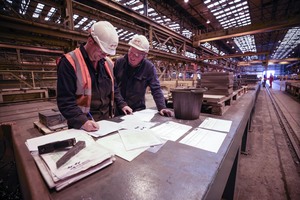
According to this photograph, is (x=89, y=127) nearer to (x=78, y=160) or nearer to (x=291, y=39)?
(x=78, y=160)

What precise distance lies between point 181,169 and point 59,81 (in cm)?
129

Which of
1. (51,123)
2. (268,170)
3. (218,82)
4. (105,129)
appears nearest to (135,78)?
(105,129)

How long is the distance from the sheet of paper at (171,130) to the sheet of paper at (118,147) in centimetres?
25

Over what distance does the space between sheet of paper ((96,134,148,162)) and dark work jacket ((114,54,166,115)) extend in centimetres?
119

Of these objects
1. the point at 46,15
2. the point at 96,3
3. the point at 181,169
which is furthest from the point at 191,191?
the point at 46,15

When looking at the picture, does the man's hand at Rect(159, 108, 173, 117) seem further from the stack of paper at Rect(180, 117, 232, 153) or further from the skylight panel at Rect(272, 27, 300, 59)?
the skylight panel at Rect(272, 27, 300, 59)

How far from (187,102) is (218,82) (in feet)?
3.54

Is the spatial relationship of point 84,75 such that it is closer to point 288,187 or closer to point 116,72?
point 116,72

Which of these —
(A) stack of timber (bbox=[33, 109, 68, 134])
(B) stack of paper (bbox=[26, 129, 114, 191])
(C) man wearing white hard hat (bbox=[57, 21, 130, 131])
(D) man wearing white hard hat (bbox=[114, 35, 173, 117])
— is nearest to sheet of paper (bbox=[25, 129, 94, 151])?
(B) stack of paper (bbox=[26, 129, 114, 191])

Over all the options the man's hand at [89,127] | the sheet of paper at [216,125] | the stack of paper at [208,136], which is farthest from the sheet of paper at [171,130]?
the man's hand at [89,127]

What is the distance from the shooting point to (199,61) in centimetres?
777

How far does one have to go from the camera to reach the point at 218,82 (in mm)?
2225

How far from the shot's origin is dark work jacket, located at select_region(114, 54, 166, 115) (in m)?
2.18

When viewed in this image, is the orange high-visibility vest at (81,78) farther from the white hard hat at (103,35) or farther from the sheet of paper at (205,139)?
the sheet of paper at (205,139)
